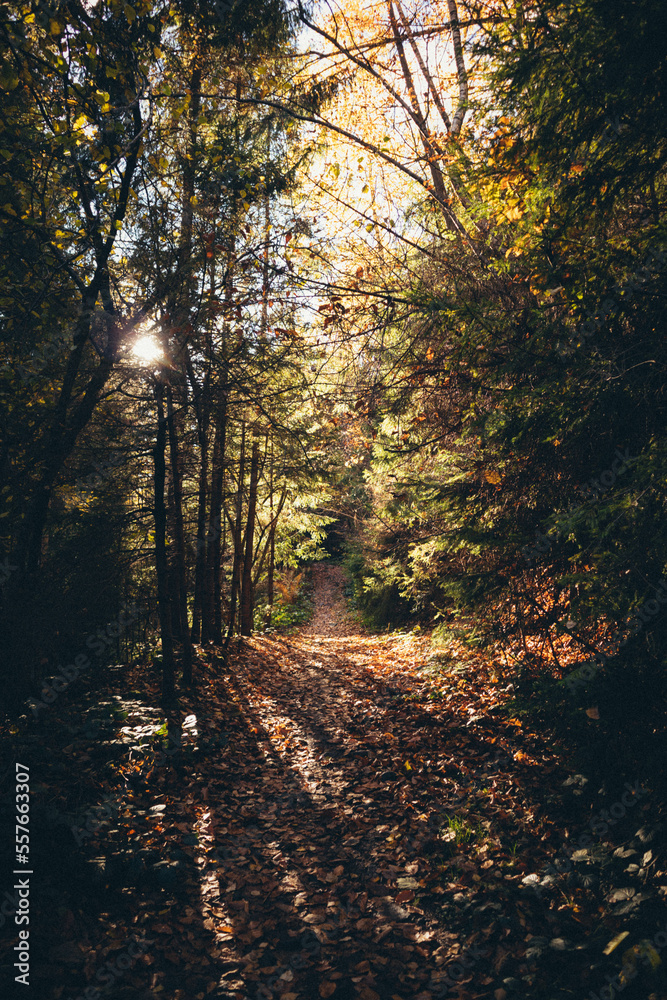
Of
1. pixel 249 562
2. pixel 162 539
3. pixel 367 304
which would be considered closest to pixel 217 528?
pixel 162 539

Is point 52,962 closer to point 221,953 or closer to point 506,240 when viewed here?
point 221,953

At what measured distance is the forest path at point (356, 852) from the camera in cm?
316

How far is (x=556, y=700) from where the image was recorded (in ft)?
12.2

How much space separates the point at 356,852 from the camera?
14.3ft

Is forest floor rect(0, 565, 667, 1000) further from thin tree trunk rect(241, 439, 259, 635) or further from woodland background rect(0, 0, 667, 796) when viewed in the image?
thin tree trunk rect(241, 439, 259, 635)

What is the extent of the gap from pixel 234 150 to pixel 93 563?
5.63 meters

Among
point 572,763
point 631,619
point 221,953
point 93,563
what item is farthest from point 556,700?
point 93,563

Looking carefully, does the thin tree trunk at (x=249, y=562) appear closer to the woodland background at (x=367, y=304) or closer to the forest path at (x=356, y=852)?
the woodland background at (x=367, y=304)

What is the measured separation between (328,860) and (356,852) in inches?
10.4

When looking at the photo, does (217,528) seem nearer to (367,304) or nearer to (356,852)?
(367,304)

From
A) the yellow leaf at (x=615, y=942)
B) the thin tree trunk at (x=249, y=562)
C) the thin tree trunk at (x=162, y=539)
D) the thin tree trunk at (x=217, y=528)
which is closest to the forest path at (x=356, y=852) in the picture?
the yellow leaf at (x=615, y=942)

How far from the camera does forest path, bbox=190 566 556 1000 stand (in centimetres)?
316

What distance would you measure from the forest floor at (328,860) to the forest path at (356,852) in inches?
0.7

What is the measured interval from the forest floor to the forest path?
2cm
